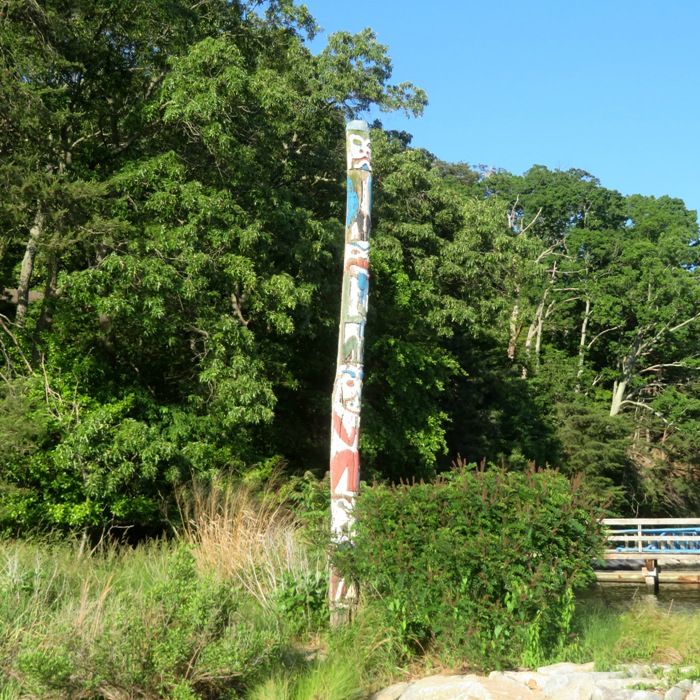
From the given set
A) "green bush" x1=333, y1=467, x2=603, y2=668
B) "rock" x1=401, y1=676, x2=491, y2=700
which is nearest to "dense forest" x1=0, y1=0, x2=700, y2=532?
"green bush" x1=333, y1=467, x2=603, y2=668

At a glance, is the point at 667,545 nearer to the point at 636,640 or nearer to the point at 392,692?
the point at 636,640

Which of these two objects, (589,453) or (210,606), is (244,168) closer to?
(210,606)

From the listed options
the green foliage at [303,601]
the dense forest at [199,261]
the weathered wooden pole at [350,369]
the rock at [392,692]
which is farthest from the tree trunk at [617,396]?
the rock at [392,692]

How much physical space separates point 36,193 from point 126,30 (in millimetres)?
4634

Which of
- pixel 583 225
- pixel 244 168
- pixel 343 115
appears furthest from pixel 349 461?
pixel 583 225

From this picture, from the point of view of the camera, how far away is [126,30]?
53.1 ft

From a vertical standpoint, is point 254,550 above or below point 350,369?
below

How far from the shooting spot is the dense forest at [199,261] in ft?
44.1

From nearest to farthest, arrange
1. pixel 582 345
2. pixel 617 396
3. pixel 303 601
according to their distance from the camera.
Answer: pixel 303 601, pixel 617 396, pixel 582 345

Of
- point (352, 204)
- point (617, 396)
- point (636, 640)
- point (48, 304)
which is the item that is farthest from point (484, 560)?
point (617, 396)

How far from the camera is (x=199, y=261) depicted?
14.1 m

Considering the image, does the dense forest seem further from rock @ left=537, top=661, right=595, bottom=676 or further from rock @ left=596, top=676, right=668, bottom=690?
rock @ left=596, top=676, right=668, bottom=690

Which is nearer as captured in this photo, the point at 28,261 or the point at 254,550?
the point at 254,550

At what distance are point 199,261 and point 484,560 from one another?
30.0ft
